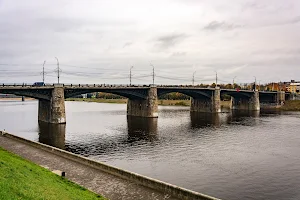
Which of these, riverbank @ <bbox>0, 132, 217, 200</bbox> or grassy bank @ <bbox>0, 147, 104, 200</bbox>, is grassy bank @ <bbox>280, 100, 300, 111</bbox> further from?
grassy bank @ <bbox>0, 147, 104, 200</bbox>

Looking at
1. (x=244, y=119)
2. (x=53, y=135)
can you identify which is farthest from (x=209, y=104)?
(x=53, y=135)

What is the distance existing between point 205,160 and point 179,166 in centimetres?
478

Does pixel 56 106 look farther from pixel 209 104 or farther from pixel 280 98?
pixel 280 98

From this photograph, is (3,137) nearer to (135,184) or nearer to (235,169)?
(135,184)

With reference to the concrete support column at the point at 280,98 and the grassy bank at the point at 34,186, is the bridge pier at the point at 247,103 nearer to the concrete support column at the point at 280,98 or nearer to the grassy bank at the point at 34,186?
the concrete support column at the point at 280,98

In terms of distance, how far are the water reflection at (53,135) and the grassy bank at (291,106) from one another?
384 feet

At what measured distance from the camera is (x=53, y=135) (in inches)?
2221

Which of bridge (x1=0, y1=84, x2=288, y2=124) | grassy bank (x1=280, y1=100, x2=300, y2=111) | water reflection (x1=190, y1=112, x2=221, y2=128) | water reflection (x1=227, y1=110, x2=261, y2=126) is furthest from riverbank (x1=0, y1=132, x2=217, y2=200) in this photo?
grassy bank (x1=280, y1=100, x2=300, y2=111)

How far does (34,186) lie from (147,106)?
77401 mm

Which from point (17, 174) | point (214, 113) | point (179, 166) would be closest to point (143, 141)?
point (179, 166)

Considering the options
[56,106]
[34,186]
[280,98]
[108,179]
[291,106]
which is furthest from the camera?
[280,98]

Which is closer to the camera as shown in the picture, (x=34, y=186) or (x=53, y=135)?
(x=34, y=186)

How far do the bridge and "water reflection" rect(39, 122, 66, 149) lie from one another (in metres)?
5.32

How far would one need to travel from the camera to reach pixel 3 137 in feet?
148
